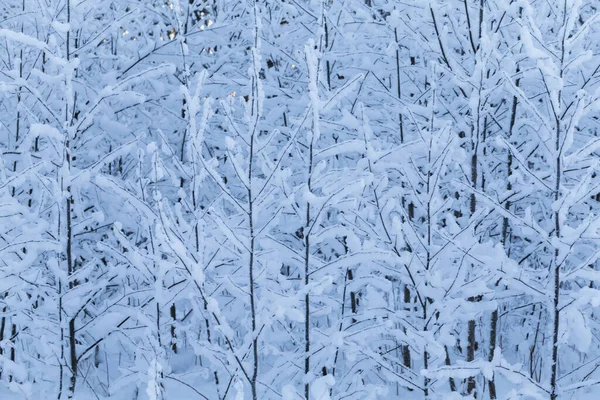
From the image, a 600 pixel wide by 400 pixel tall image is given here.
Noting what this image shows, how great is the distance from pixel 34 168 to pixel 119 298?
1.03 metres

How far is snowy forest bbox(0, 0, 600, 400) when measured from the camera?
3318mm

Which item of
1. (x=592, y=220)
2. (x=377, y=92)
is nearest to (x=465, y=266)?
(x=592, y=220)

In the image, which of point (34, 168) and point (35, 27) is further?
point (35, 27)

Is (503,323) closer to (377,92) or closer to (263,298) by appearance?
(377,92)

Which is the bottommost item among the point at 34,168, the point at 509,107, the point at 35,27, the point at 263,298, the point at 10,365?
the point at 10,365

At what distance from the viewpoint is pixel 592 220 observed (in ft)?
10.4

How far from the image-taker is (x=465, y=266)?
150 inches

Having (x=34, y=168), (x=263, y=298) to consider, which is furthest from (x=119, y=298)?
(x=263, y=298)

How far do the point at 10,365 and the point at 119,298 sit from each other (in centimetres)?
78

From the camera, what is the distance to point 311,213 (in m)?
3.73

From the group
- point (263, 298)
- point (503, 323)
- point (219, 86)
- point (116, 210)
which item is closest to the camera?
point (263, 298)

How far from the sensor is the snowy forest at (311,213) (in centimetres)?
332

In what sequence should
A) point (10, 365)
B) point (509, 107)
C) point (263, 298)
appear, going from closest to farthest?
1. point (263, 298)
2. point (10, 365)
3. point (509, 107)

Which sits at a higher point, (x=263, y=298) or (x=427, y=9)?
(x=427, y=9)
